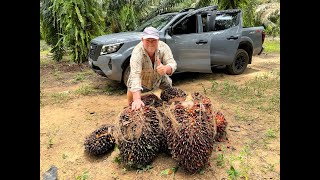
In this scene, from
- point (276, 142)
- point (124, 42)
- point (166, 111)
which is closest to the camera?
point (166, 111)

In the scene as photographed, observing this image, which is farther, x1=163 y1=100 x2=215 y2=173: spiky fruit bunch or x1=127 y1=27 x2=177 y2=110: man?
x1=127 y1=27 x2=177 y2=110: man

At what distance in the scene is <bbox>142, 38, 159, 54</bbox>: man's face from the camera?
3.55 metres

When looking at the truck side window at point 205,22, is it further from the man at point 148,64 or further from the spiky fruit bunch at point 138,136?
the spiky fruit bunch at point 138,136

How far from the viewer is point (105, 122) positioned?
5.00 meters

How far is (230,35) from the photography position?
776cm

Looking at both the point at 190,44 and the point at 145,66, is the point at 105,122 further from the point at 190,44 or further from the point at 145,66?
Result: the point at 190,44

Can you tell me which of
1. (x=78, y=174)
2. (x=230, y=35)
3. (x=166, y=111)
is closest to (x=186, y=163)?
(x=166, y=111)

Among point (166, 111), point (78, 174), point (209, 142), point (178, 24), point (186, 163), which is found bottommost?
point (78, 174)

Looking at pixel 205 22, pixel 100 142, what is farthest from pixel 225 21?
pixel 100 142

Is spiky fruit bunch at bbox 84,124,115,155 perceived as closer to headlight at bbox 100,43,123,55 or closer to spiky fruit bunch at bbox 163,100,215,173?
spiky fruit bunch at bbox 163,100,215,173

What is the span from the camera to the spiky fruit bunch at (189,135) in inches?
119

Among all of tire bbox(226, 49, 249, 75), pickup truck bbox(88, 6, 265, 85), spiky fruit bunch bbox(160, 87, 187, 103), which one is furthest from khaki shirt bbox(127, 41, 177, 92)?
tire bbox(226, 49, 249, 75)
